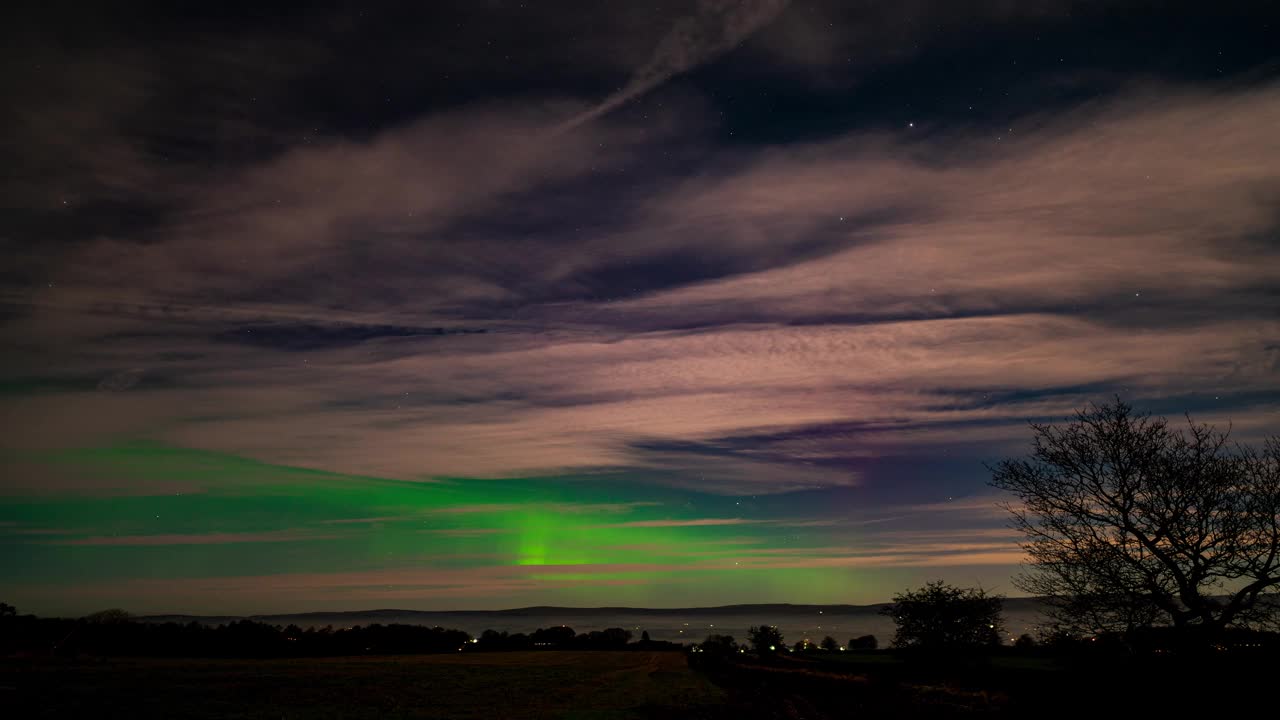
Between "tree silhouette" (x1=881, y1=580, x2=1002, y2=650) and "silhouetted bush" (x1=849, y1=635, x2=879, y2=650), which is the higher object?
"tree silhouette" (x1=881, y1=580, x2=1002, y2=650)

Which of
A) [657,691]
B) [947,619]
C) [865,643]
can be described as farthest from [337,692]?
[865,643]

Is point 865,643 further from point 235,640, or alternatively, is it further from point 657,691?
point 235,640

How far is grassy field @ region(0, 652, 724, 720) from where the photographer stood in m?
19.3

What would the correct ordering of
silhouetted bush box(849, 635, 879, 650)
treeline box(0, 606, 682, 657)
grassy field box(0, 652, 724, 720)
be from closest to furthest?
grassy field box(0, 652, 724, 720) < treeline box(0, 606, 682, 657) < silhouetted bush box(849, 635, 879, 650)

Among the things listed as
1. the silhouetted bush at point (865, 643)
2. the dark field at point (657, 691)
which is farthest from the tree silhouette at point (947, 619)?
the silhouetted bush at point (865, 643)

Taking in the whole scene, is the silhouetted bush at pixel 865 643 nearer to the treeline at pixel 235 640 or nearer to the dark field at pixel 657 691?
the treeline at pixel 235 640

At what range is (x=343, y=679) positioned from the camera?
29.9 meters

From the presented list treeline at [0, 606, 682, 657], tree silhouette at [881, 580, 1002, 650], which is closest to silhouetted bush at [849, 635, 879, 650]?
treeline at [0, 606, 682, 657]

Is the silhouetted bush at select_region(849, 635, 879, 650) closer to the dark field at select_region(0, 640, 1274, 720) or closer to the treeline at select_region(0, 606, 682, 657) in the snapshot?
the treeline at select_region(0, 606, 682, 657)

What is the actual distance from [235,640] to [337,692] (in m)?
30.1

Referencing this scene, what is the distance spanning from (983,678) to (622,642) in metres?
48.7

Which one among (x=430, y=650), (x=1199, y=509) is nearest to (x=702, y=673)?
(x=1199, y=509)

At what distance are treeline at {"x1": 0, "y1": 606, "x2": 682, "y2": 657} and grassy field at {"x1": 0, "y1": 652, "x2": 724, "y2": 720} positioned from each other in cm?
920

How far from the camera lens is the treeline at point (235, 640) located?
37031mm
